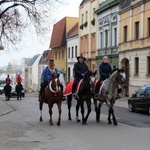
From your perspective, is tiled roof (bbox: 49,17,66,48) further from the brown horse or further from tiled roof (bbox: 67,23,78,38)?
the brown horse

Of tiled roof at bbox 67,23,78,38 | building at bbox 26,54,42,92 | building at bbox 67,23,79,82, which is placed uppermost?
tiled roof at bbox 67,23,78,38

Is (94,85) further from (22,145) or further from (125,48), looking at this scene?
(125,48)

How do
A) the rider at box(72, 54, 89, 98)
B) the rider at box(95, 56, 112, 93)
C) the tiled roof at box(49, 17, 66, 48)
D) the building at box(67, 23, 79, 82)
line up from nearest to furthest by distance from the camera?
the rider at box(72, 54, 89, 98) < the rider at box(95, 56, 112, 93) < the building at box(67, 23, 79, 82) < the tiled roof at box(49, 17, 66, 48)

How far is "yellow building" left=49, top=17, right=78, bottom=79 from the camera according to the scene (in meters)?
62.6

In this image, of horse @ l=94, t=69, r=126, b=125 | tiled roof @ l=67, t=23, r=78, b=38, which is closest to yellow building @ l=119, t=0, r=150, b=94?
horse @ l=94, t=69, r=126, b=125

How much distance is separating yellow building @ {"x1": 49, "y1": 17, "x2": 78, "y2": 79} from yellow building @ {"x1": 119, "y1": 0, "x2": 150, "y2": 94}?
2208 cm

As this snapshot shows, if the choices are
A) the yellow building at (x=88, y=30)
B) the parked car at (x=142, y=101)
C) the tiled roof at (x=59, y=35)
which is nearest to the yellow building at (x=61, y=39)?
the tiled roof at (x=59, y=35)

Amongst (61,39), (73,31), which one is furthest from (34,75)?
(73,31)

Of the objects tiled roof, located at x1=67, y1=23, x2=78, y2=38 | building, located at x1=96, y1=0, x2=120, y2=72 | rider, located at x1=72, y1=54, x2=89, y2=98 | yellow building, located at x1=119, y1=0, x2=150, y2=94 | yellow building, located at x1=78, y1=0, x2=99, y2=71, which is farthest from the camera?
tiled roof, located at x1=67, y1=23, x2=78, y2=38

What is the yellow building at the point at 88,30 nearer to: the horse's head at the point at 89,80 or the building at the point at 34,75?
the horse's head at the point at 89,80

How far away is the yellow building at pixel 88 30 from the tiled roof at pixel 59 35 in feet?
21.2

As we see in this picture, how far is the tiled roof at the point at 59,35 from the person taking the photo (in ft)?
207

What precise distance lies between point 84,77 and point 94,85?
2.08 feet

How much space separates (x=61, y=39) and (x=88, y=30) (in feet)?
38.5
